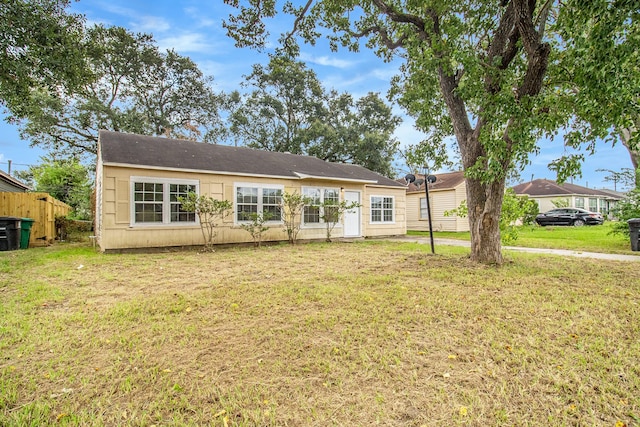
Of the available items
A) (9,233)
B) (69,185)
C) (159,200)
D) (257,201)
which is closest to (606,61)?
(257,201)

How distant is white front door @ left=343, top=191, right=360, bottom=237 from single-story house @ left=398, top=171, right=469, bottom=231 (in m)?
6.90

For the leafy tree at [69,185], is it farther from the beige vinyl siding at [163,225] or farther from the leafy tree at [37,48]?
the leafy tree at [37,48]

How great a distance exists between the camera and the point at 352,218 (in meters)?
14.4

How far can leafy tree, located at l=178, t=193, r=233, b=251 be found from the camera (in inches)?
388

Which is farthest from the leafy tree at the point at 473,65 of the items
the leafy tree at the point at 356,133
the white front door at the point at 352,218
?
the leafy tree at the point at 356,133

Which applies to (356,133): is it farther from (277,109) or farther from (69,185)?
(69,185)

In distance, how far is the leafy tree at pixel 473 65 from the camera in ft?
18.6

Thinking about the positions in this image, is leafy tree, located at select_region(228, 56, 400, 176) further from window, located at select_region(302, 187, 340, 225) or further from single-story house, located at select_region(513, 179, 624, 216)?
single-story house, located at select_region(513, 179, 624, 216)

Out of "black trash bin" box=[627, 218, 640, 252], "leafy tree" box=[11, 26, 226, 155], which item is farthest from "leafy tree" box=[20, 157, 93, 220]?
"black trash bin" box=[627, 218, 640, 252]

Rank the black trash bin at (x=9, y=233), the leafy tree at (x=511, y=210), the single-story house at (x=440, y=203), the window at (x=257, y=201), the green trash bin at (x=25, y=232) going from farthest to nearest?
the single-story house at (x=440, y=203) → the window at (x=257, y=201) → the green trash bin at (x=25, y=232) → the black trash bin at (x=9, y=233) → the leafy tree at (x=511, y=210)

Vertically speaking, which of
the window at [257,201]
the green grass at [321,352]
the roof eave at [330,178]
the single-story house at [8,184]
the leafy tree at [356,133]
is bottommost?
the green grass at [321,352]

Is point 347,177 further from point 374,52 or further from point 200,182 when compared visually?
point 200,182

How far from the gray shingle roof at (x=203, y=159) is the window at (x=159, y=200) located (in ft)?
1.76

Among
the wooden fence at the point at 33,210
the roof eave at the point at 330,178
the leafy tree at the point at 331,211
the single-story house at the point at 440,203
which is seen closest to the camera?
the wooden fence at the point at 33,210
